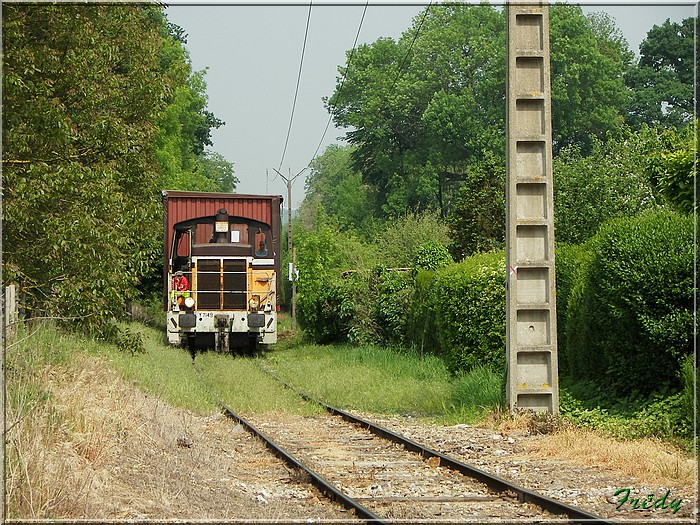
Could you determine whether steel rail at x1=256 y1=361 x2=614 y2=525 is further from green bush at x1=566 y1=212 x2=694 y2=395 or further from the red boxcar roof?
the red boxcar roof

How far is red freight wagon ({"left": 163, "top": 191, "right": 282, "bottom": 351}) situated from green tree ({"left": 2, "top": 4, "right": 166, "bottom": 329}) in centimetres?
629

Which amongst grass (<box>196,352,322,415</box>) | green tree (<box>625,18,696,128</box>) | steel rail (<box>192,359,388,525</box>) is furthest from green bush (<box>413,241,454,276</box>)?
green tree (<box>625,18,696,128</box>)

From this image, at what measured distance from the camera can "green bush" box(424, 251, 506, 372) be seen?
1727 centimetres

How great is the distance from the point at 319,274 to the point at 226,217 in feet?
42.2

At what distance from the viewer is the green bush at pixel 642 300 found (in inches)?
480

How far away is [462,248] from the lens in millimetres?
33000

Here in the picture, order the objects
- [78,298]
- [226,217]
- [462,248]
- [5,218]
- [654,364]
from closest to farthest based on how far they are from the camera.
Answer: [654,364] → [5,218] → [78,298] → [226,217] → [462,248]

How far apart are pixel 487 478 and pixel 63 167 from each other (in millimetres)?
9659

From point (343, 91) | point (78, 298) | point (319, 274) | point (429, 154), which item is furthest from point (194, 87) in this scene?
point (78, 298)

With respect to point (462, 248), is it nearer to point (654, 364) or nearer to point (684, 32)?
point (654, 364)

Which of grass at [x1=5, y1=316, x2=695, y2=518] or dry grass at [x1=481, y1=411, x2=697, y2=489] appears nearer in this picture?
grass at [x1=5, y1=316, x2=695, y2=518]

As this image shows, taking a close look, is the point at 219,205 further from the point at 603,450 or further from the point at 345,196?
the point at 345,196

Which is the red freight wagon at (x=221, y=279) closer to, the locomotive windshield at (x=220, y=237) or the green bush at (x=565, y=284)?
the locomotive windshield at (x=220, y=237)
